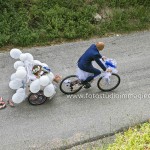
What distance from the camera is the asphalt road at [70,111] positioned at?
10758mm

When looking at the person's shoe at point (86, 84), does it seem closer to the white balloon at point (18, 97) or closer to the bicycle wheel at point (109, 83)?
the bicycle wheel at point (109, 83)

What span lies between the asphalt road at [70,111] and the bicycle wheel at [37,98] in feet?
0.46

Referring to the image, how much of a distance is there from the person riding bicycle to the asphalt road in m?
0.82

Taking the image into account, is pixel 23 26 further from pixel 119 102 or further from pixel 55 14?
pixel 119 102

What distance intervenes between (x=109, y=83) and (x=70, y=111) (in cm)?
163

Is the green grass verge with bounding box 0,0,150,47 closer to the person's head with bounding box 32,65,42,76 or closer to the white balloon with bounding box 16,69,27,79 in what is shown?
Result: the person's head with bounding box 32,65,42,76

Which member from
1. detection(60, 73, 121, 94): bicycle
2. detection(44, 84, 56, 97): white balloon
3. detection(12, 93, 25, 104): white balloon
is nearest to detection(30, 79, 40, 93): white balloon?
detection(44, 84, 56, 97): white balloon

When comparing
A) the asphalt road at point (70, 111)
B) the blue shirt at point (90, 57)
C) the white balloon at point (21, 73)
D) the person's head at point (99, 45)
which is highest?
the person's head at point (99, 45)

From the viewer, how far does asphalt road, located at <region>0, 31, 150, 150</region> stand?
1076 centimetres

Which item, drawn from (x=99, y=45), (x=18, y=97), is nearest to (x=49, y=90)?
(x=18, y=97)

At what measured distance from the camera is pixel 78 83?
39.3 feet

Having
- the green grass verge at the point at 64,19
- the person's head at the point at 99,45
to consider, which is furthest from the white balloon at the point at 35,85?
the green grass verge at the point at 64,19

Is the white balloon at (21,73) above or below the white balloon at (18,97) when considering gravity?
above

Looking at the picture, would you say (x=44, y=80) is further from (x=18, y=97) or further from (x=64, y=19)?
(x=64, y=19)
